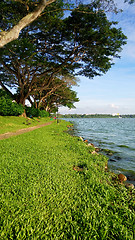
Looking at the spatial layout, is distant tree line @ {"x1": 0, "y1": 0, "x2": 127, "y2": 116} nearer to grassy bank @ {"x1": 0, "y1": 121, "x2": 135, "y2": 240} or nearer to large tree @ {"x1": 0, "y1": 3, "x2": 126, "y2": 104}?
large tree @ {"x1": 0, "y1": 3, "x2": 126, "y2": 104}

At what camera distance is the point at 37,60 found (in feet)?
48.5

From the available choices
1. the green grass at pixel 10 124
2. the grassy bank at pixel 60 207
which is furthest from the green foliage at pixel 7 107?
the grassy bank at pixel 60 207

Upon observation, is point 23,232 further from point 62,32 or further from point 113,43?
point 62,32

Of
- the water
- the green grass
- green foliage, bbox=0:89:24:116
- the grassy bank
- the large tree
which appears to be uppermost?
the large tree

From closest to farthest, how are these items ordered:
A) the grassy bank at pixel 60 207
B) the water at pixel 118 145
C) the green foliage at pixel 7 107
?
the grassy bank at pixel 60 207 < the water at pixel 118 145 < the green foliage at pixel 7 107

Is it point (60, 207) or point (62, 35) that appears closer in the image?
point (60, 207)

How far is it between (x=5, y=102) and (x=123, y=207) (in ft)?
54.7

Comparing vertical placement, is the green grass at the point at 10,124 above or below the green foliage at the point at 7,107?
below

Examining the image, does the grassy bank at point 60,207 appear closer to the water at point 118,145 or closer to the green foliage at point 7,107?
the water at point 118,145

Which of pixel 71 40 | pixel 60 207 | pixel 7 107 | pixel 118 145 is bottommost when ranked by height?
pixel 118 145

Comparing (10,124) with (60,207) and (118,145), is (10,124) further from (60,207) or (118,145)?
(60,207)

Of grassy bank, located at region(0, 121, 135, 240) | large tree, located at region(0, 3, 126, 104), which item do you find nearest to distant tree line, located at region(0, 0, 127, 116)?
large tree, located at region(0, 3, 126, 104)

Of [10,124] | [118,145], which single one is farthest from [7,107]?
[118,145]

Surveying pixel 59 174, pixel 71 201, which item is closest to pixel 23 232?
pixel 71 201
